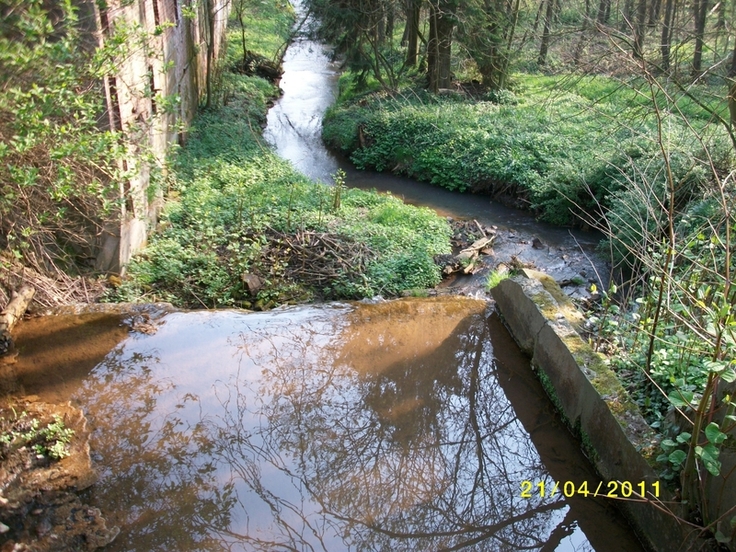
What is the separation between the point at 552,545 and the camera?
14.7 feet

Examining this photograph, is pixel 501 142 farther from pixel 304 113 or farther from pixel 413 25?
pixel 304 113

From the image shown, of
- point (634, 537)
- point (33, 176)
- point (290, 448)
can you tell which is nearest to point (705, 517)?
point (634, 537)

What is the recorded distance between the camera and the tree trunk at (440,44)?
51.8 ft

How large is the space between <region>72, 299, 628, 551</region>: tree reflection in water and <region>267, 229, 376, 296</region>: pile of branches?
1.22m

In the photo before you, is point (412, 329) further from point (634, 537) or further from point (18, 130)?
point (18, 130)

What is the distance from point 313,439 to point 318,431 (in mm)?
116

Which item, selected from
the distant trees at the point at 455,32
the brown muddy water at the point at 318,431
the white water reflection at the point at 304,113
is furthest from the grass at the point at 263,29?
the brown muddy water at the point at 318,431

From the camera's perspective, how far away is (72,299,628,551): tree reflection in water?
4496mm

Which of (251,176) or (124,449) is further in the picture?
(251,176)

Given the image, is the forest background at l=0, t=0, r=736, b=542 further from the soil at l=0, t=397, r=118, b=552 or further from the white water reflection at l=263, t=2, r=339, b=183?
the soil at l=0, t=397, r=118, b=552

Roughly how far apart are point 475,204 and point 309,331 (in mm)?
7193

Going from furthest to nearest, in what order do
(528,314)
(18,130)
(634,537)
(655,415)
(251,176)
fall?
(251,176) < (528,314) < (18,130) < (655,415) < (634,537)

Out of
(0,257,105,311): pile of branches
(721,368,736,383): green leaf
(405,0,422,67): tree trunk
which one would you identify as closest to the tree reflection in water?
(0,257,105,311): pile of branches

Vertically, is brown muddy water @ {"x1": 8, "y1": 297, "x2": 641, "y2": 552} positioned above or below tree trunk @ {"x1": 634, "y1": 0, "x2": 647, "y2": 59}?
below
